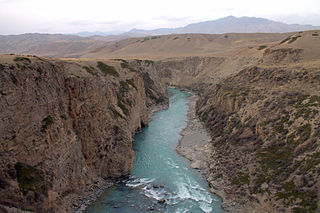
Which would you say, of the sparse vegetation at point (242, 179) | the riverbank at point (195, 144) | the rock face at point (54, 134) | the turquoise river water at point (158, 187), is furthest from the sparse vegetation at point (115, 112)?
the sparse vegetation at point (242, 179)

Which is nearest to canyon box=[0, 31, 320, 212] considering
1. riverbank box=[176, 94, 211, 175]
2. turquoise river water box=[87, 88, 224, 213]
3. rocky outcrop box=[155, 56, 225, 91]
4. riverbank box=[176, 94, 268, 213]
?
riverbank box=[176, 94, 268, 213]

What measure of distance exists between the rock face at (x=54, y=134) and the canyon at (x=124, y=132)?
0.29 feet

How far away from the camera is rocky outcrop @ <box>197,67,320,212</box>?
29.3 m

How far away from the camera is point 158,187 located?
3353 centimetres

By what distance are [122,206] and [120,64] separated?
110 feet

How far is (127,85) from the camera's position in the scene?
52.4 m

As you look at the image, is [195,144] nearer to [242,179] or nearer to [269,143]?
[269,143]

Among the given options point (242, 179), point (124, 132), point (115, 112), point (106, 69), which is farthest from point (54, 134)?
point (106, 69)

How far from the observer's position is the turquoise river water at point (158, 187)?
29688 millimetres

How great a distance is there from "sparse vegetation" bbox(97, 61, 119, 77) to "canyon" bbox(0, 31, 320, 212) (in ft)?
0.79

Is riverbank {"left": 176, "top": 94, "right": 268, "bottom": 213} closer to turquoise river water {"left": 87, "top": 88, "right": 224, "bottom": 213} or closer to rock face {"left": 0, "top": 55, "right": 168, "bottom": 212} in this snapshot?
turquoise river water {"left": 87, "top": 88, "right": 224, "bottom": 213}

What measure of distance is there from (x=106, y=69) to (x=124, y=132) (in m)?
16.4

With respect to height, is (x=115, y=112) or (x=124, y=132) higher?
(x=115, y=112)

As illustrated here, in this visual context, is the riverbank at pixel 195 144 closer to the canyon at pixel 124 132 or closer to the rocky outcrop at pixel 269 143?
the canyon at pixel 124 132
